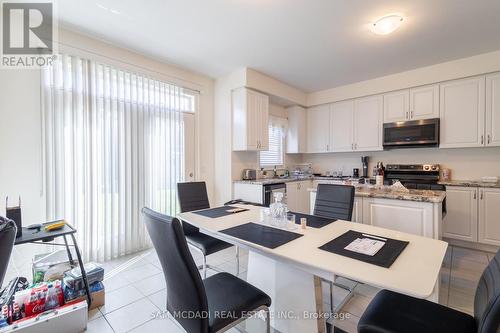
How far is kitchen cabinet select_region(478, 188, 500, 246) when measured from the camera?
10.0 feet

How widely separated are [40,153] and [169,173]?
1471 millimetres

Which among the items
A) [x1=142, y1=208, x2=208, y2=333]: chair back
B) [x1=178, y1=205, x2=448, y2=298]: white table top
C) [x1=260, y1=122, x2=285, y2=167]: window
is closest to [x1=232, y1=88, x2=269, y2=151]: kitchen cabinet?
[x1=260, y1=122, x2=285, y2=167]: window

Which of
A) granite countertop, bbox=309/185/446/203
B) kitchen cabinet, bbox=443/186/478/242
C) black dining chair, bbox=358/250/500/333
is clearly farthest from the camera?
kitchen cabinet, bbox=443/186/478/242

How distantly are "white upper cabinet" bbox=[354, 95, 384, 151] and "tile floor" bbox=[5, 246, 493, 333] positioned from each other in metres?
2.06

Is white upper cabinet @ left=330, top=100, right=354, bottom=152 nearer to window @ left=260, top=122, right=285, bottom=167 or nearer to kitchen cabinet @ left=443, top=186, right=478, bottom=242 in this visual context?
window @ left=260, top=122, right=285, bottom=167

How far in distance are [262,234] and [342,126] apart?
379cm

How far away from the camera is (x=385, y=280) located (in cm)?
96

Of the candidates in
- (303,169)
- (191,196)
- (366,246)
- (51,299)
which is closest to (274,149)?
(303,169)

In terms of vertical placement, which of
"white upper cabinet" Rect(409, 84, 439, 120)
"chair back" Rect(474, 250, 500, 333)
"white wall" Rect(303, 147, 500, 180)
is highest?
"white upper cabinet" Rect(409, 84, 439, 120)

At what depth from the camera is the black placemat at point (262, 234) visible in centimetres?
142

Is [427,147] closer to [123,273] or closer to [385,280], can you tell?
[385,280]

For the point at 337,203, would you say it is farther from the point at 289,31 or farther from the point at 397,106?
the point at 397,106

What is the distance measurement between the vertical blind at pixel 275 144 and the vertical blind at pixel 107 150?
195 cm

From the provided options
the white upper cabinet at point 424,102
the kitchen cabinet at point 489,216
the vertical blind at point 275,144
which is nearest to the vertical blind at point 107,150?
the vertical blind at point 275,144
